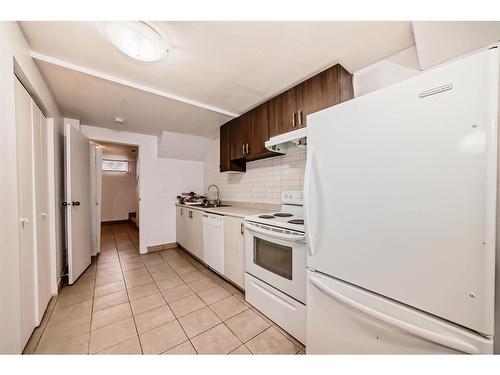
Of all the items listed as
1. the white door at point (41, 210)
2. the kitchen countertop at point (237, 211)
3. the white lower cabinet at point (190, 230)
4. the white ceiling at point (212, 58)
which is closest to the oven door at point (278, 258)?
the kitchen countertop at point (237, 211)

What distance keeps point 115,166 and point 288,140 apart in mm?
6412

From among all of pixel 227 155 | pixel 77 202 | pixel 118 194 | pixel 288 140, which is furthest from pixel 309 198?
pixel 118 194

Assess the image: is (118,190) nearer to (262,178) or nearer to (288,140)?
(262,178)

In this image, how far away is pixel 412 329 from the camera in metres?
0.75

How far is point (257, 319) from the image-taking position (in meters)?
1.61

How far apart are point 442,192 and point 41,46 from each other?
2.50 metres

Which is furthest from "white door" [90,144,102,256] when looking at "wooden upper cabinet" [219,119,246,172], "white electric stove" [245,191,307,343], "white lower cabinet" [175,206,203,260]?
"white electric stove" [245,191,307,343]

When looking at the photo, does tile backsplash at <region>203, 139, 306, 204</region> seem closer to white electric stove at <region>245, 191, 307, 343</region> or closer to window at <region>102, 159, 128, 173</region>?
white electric stove at <region>245, 191, 307, 343</region>

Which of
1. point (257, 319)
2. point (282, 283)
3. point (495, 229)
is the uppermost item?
point (495, 229)

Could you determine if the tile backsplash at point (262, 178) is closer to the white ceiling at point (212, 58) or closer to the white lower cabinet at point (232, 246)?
the white lower cabinet at point (232, 246)

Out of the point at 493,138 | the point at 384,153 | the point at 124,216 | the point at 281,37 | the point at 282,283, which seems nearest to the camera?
the point at 493,138

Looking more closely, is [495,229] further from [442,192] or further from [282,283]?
[282,283]

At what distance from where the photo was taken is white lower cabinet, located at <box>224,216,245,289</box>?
76.5 inches
